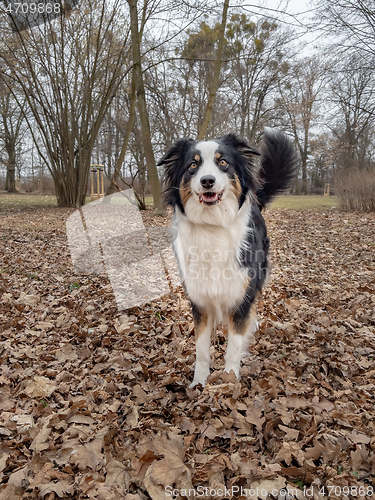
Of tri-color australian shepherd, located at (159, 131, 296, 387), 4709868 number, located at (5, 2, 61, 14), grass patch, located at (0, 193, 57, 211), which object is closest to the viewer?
tri-color australian shepherd, located at (159, 131, 296, 387)

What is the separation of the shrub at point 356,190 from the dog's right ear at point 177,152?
12471 mm

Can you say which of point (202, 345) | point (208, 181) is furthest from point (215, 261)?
point (202, 345)

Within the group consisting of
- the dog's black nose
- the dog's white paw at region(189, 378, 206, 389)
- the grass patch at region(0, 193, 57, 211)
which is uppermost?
the dog's black nose

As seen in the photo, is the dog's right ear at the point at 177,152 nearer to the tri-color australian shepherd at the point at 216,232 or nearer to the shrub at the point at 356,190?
the tri-color australian shepherd at the point at 216,232

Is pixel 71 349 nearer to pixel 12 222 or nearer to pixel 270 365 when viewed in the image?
pixel 270 365

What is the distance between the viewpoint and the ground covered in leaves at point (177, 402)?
1959mm

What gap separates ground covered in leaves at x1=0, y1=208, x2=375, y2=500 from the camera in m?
1.96

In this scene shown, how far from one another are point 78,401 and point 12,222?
10.3 meters

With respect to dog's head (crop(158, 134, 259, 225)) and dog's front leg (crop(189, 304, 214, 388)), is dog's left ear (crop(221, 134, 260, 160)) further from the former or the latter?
dog's front leg (crop(189, 304, 214, 388))

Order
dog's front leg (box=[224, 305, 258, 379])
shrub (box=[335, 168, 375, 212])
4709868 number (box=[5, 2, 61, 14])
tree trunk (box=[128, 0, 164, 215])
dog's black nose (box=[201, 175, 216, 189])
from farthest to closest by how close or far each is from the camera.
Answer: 1. shrub (box=[335, 168, 375, 212])
2. 4709868 number (box=[5, 2, 61, 14])
3. tree trunk (box=[128, 0, 164, 215])
4. dog's front leg (box=[224, 305, 258, 379])
5. dog's black nose (box=[201, 175, 216, 189])

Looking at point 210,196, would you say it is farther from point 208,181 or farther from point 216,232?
point 216,232

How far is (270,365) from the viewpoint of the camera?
3135 millimetres

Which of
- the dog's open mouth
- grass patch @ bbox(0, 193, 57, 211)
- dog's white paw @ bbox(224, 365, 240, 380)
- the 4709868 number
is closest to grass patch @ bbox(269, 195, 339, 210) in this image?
the 4709868 number

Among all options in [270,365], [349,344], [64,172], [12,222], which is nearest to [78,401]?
[270,365]
